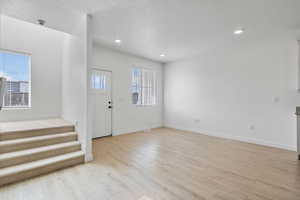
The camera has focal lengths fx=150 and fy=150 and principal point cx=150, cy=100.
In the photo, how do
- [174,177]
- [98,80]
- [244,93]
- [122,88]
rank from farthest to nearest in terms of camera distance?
1. [122,88]
2. [98,80]
3. [244,93]
4. [174,177]

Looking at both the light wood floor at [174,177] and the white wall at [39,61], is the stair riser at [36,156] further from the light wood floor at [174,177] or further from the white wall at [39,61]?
the white wall at [39,61]

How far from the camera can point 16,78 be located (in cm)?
400

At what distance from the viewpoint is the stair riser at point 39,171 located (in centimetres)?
212

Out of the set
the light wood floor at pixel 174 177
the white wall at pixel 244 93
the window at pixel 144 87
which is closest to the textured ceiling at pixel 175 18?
the white wall at pixel 244 93

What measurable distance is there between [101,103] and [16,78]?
2.27 m

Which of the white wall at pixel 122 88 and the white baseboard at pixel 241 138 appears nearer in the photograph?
the white baseboard at pixel 241 138

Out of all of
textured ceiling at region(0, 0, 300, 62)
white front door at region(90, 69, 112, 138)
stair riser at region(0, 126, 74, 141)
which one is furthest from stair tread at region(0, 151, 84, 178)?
textured ceiling at region(0, 0, 300, 62)

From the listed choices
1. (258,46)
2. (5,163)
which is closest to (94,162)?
(5,163)

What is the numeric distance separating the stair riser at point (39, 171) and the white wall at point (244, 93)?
3997 mm

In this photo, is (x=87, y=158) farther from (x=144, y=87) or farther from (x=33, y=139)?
(x=144, y=87)

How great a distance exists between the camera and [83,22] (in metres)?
2.87

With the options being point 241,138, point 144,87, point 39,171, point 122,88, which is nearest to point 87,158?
point 39,171

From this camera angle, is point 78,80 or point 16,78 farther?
point 16,78

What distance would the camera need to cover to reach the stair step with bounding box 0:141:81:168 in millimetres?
2330
